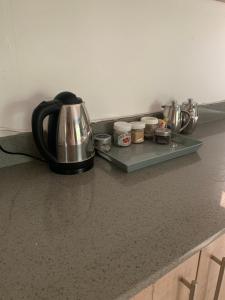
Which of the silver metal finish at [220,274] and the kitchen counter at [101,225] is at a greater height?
the kitchen counter at [101,225]

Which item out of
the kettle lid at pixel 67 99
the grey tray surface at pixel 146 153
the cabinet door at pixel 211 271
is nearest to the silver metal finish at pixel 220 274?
the cabinet door at pixel 211 271

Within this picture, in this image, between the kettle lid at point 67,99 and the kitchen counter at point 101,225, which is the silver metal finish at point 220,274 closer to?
the kitchen counter at point 101,225

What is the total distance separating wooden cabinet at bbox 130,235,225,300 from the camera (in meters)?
0.51

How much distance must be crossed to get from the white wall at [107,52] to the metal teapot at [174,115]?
0.08 meters

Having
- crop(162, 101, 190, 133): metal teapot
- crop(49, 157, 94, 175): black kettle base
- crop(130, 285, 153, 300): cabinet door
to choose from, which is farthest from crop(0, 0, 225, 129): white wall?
crop(130, 285, 153, 300): cabinet door

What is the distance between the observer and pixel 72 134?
2.47 feet

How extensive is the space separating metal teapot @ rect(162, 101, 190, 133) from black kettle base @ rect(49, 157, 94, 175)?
0.48 m

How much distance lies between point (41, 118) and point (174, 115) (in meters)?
0.63

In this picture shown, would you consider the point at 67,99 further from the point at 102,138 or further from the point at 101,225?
the point at 101,225

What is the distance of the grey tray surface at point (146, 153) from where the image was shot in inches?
32.9

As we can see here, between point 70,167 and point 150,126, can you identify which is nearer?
point 70,167

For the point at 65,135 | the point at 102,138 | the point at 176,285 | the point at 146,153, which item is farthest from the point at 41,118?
the point at 176,285

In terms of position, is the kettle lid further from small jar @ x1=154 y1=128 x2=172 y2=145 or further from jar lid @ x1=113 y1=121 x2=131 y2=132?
small jar @ x1=154 y1=128 x2=172 y2=145

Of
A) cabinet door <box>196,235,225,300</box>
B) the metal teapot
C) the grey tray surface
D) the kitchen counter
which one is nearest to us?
the kitchen counter
